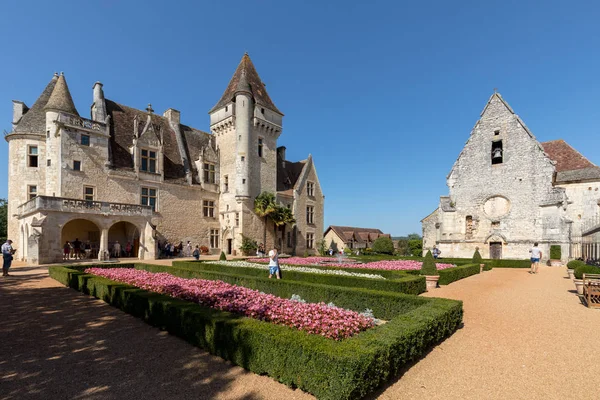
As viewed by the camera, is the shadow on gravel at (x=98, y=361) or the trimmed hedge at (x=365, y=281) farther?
the trimmed hedge at (x=365, y=281)

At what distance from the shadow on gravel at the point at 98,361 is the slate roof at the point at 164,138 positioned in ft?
65.6

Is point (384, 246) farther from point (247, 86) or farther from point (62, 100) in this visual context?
point (62, 100)

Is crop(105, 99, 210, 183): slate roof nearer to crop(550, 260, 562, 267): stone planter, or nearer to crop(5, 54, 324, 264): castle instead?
crop(5, 54, 324, 264): castle

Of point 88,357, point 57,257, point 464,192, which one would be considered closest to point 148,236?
point 57,257

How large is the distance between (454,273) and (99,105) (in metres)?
29.1

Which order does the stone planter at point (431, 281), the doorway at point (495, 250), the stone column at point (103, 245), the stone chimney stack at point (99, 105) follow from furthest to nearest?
the doorway at point (495, 250)
the stone chimney stack at point (99, 105)
the stone column at point (103, 245)
the stone planter at point (431, 281)

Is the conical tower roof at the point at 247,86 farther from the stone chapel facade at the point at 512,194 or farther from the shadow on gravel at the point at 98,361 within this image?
the shadow on gravel at the point at 98,361

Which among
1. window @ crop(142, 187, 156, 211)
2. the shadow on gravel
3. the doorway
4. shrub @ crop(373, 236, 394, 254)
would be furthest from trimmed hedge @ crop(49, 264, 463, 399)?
shrub @ crop(373, 236, 394, 254)

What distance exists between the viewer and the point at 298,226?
3353 cm

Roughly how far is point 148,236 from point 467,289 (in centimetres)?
2195

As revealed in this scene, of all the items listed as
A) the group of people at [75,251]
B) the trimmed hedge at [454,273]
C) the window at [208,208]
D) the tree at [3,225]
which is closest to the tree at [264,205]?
the window at [208,208]

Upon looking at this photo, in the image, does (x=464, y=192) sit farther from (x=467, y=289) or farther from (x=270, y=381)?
(x=270, y=381)

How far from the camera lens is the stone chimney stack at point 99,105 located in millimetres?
24438

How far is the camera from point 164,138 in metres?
28.4
